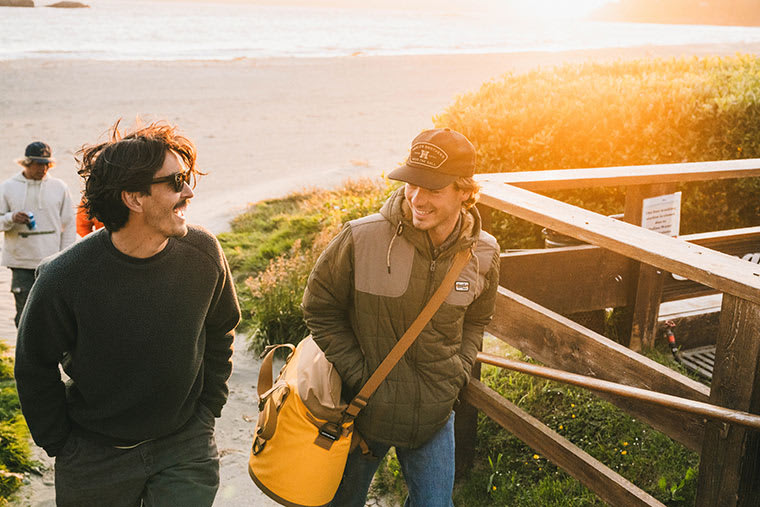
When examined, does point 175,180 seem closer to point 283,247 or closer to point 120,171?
point 120,171

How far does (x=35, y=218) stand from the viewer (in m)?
6.02

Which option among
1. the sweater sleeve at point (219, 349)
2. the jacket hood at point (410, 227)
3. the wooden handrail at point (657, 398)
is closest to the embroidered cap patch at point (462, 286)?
the jacket hood at point (410, 227)

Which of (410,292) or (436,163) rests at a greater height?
(436,163)

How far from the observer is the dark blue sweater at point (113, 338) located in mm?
2445

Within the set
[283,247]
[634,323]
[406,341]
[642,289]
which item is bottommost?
[283,247]

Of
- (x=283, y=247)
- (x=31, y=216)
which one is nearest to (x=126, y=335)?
(x=31, y=216)

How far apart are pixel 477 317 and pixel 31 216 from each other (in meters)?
4.42

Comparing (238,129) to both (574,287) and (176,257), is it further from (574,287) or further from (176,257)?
(176,257)

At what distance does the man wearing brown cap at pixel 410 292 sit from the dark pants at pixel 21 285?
13.5ft

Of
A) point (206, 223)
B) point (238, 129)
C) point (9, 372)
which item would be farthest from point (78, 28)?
point (9, 372)

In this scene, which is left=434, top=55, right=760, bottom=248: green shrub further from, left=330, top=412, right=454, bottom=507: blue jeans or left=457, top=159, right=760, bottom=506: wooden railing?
left=330, top=412, right=454, bottom=507: blue jeans

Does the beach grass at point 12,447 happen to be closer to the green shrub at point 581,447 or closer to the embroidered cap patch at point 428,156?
the green shrub at point 581,447

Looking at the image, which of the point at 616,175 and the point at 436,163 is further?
the point at 616,175

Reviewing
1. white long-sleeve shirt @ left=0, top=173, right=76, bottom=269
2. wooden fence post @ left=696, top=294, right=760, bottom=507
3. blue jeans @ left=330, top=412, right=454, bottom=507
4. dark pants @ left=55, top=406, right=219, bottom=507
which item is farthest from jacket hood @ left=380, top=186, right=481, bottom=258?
white long-sleeve shirt @ left=0, top=173, right=76, bottom=269
